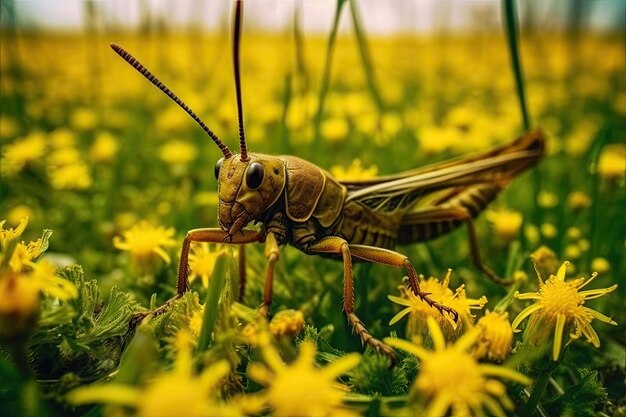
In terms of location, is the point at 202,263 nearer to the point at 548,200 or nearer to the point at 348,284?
the point at 348,284

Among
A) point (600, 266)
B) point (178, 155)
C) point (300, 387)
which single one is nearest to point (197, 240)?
point (300, 387)

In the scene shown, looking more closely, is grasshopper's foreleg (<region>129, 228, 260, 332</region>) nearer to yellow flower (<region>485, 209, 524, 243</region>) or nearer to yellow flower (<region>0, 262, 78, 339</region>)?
yellow flower (<region>0, 262, 78, 339</region>)

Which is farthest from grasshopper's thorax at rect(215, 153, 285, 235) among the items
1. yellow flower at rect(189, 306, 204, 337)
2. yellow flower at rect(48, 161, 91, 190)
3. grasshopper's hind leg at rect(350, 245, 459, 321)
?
yellow flower at rect(48, 161, 91, 190)

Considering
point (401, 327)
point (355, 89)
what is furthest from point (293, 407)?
point (355, 89)

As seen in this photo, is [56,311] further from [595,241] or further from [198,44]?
[198,44]

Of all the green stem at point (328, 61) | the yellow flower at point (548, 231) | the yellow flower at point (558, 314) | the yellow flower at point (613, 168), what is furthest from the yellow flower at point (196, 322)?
the yellow flower at point (613, 168)

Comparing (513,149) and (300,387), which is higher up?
(513,149)
